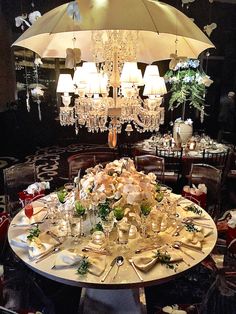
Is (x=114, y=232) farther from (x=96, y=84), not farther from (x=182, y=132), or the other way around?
(x=182, y=132)

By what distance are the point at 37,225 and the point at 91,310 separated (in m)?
0.88

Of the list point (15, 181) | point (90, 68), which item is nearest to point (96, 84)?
point (90, 68)

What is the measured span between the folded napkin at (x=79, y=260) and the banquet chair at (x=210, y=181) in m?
1.78

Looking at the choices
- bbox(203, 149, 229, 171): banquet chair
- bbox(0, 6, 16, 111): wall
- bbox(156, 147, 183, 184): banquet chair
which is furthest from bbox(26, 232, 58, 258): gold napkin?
bbox(0, 6, 16, 111): wall

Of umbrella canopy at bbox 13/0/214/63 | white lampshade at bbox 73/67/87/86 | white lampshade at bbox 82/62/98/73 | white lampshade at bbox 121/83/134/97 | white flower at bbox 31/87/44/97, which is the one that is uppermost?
umbrella canopy at bbox 13/0/214/63

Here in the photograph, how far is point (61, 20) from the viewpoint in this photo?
2.23 metres

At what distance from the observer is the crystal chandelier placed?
8.83 feet

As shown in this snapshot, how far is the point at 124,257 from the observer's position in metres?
2.11

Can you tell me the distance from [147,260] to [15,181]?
84.7 inches

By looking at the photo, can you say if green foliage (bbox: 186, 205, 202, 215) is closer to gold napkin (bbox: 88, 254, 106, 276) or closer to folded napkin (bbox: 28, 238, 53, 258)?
gold napkin (bbox: 88, 254, 106, 276)

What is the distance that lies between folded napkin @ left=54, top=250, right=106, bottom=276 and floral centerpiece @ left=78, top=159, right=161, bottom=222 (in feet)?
0.98

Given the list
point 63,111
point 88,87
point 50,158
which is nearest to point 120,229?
point 88,87

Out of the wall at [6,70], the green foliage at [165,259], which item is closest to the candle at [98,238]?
the green foliage at [165,259]

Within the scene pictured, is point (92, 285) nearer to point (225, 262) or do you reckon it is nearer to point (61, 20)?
point (225, 262)
